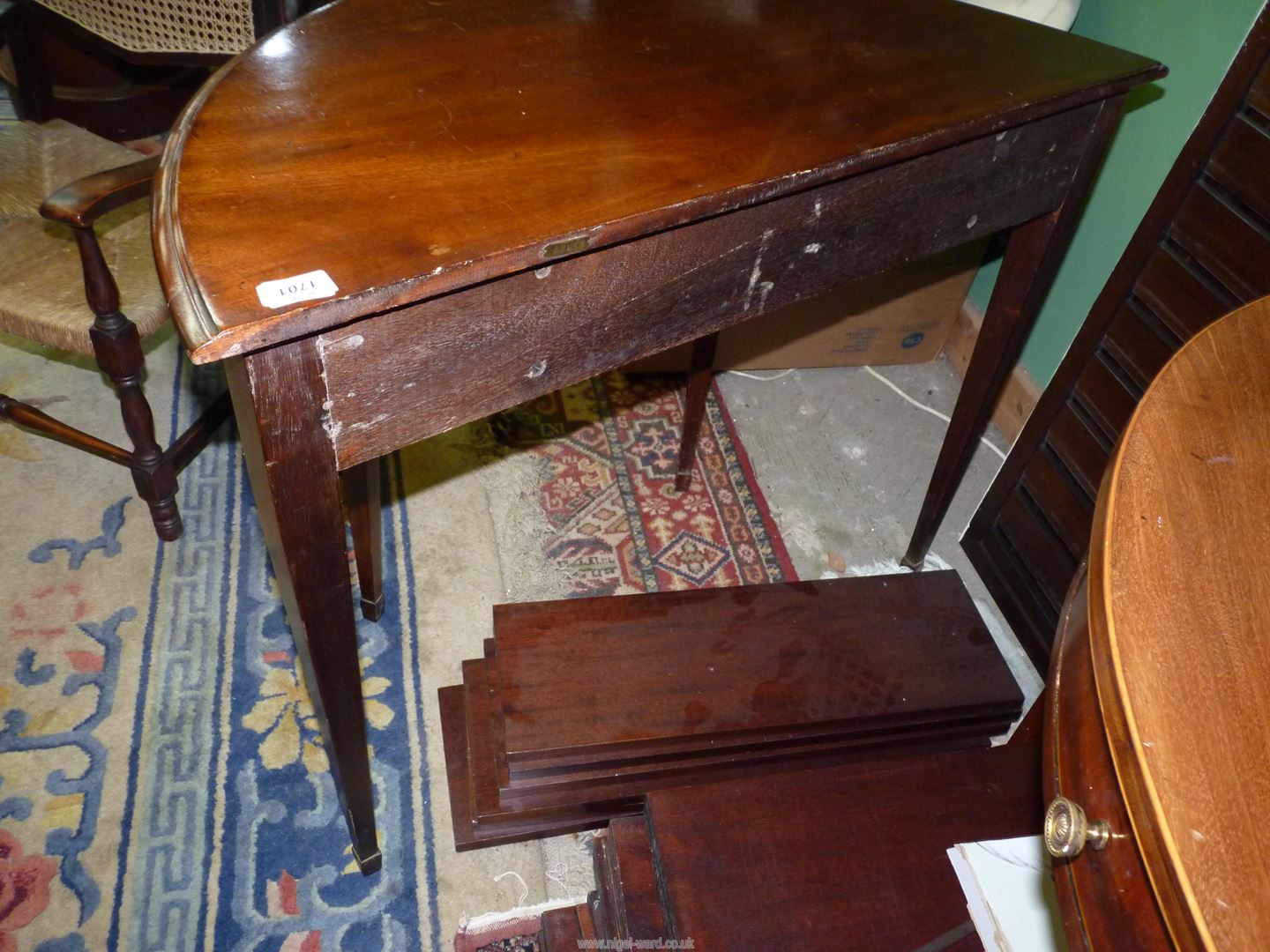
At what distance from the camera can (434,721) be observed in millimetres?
1481

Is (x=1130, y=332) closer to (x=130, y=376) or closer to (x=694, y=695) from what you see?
(x=694, y=695)

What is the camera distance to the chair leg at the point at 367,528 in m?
1.32

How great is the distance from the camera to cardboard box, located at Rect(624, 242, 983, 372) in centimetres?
199

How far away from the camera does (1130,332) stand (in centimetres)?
140

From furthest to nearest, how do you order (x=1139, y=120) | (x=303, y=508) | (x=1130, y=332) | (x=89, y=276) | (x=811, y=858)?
(x=1139, y=120) < (x=1130, y=332) < (x=89, y=276) < (x=811, y=858) < (x=303, y=508)

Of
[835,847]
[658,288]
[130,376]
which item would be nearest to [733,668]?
[835,847]

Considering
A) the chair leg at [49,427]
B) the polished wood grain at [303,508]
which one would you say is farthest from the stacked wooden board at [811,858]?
the chair leg at [49,427]

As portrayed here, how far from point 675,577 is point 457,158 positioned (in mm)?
1025

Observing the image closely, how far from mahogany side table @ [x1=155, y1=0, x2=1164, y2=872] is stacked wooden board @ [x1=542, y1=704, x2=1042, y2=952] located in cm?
35

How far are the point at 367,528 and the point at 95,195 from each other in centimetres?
56

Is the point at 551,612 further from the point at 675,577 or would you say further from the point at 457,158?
the point at 457,158

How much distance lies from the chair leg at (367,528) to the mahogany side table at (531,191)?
0.39m

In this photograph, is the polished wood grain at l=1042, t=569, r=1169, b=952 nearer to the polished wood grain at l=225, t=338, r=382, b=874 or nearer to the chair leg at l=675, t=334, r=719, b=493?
the polished wood grain at l=225, t=338, r=382, b=874

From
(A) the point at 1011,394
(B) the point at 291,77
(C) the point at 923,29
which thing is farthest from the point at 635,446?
(B) the point at 291,77
